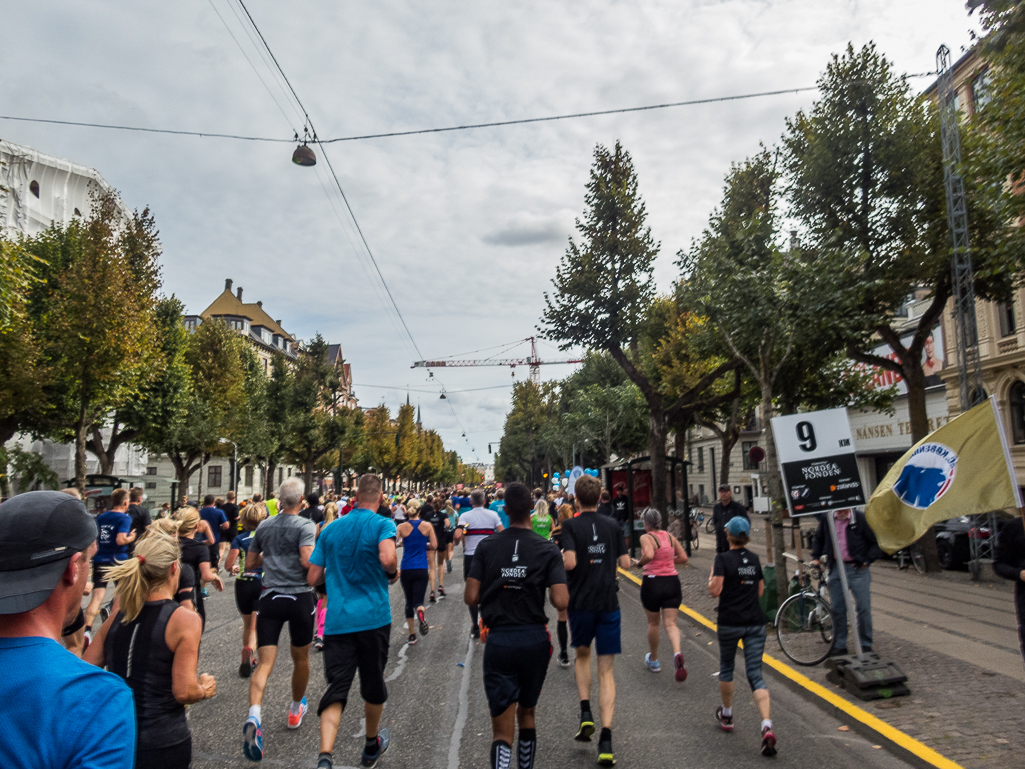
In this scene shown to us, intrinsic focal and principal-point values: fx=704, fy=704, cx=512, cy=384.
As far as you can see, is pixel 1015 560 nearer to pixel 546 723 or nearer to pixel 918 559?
pixel 546 723

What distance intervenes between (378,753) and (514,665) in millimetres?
1516

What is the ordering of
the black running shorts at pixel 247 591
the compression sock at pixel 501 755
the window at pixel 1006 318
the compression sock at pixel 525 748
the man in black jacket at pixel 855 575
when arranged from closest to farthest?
the compression sock at pixel 501 755
the compression sock at pixel 525 748
the black running shorts at pixel 247 591
the man in black jacket at pixel 855 575
the window at pixel 1006 318

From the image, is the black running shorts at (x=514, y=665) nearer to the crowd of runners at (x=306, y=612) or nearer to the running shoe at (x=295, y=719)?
the crowd of runners at (x=306, y=612)

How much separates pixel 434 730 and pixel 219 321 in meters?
40.0

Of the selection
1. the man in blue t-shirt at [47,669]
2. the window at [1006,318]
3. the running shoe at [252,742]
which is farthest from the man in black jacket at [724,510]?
the window at [1006,318]

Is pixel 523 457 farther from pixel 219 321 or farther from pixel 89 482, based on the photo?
pixel 89 482

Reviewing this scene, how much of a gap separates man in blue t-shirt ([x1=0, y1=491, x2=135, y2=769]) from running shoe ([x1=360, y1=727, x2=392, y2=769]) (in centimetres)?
383

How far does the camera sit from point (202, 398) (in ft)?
128

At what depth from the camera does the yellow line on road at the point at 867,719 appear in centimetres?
476

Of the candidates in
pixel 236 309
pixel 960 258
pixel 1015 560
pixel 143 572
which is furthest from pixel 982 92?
pixel 236 309

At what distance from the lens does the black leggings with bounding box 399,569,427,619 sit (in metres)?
9.02

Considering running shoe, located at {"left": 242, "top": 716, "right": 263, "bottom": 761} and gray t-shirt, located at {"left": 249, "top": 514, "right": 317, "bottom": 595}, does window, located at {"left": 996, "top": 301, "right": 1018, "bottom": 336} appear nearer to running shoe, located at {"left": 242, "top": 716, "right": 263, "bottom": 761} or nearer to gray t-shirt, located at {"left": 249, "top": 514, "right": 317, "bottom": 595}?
gray t-shirt, located at {"left": 249, "top": 514, "right": 317, "bottom": 595}

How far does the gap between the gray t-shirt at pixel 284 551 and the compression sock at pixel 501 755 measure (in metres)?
2.21

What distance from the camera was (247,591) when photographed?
682 centimetres
